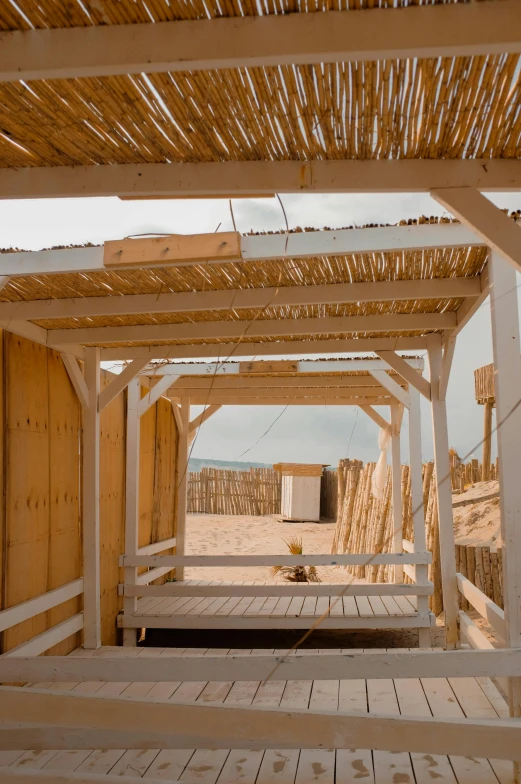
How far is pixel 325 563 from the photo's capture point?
743 centimetres

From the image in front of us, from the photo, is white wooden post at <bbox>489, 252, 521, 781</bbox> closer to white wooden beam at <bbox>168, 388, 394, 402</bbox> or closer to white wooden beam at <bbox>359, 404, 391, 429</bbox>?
white wooden beam at <bbox>168, 388, 394, 402</bbox>

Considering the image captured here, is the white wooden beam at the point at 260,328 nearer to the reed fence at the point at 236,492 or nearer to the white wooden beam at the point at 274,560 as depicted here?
the white wooden beam at the point at 274,560

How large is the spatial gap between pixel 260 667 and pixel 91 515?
137 inches

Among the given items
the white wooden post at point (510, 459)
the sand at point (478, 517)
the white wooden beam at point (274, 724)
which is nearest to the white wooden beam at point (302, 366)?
the white wooden post at point (510, 459)

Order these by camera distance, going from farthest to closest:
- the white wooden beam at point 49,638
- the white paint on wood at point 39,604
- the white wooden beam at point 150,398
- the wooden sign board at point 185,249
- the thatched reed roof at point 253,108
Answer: the white wooden beam at point 150,398 < the white wooden beam at point 49,638 < the white paint on wood at point 39,604 < the wooden sign board at point 185,249 < the thatched reed roof at point 253,108

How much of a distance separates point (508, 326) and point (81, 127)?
232 cm

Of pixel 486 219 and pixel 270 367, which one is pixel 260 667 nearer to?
pixel 486 219

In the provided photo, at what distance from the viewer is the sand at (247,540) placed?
12.5 m

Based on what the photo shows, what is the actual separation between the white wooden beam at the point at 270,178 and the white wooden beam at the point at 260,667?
6.43ft

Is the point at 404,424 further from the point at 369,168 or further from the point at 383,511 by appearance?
the point at 369,168

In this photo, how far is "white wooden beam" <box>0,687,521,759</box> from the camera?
243 centimetres

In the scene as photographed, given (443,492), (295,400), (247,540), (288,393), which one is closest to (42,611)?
(443,492)

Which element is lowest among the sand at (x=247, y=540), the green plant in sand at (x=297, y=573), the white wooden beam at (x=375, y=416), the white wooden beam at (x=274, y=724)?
the sand at (x=247, y=540)

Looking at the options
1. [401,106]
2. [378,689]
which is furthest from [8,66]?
[378,689]
